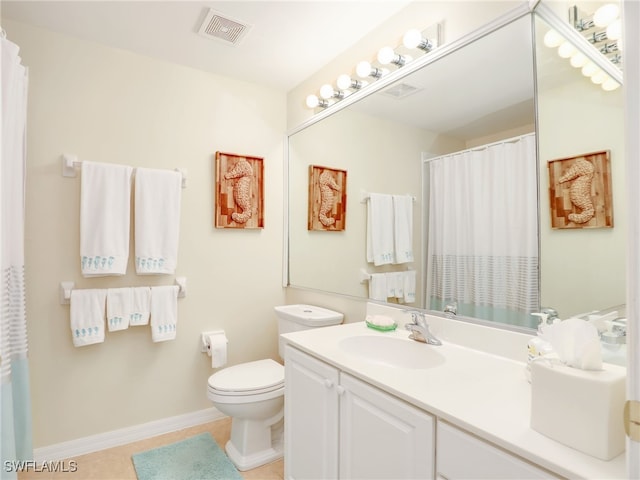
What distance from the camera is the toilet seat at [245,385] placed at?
1841 millimetres

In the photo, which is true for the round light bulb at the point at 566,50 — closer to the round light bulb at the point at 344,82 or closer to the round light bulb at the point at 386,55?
the round light bulb at the point at 386,55

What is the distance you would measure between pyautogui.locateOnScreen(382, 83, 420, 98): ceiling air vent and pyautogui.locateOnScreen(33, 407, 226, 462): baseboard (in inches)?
91.7

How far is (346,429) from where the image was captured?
4.10 ft

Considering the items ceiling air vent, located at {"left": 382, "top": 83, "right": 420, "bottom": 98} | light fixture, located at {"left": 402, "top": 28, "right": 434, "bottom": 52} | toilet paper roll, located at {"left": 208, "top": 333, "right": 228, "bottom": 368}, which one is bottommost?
toilet paper roll, located at {"left": 208, "top": 333, "right": 228, "bottom": 368}

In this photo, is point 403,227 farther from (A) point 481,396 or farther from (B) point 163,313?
(B) point 163,313

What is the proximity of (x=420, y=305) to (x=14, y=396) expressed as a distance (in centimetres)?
196

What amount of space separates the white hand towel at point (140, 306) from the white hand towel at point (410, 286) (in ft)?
5.03

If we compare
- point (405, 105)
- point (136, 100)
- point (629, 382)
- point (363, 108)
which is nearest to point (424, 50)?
point (405, 105)

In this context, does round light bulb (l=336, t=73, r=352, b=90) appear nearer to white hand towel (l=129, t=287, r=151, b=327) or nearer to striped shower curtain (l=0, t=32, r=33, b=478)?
striped shower curtain (l=0, t=32, r=33, b=478)

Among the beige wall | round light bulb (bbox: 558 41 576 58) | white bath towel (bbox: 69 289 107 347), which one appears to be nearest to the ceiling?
the beige wall

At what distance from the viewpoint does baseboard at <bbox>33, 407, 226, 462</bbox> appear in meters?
1.95

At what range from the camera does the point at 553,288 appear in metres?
1.22

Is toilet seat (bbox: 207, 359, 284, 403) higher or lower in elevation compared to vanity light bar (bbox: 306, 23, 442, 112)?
lower

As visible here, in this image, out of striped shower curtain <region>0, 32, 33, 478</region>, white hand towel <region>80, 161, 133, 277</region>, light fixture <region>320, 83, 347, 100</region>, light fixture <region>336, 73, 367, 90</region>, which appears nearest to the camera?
striped shower curtain <region>0, 32, 33, 478</region>
